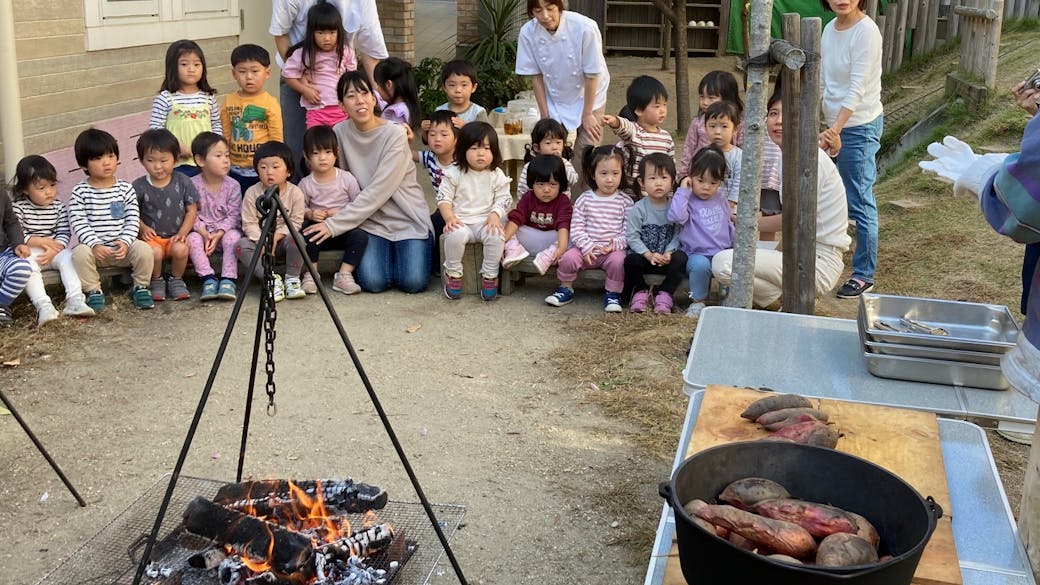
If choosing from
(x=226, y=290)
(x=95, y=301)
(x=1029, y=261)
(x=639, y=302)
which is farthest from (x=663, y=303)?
(x=95, y=301)

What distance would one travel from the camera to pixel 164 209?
605cm

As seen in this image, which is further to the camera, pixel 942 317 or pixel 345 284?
pixel 345 284

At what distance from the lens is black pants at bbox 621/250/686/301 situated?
585 cm

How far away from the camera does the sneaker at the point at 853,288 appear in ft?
20.5

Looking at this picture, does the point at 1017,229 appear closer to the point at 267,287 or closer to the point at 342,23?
the point at 267,287

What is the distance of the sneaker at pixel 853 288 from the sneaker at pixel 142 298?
3.93 meters

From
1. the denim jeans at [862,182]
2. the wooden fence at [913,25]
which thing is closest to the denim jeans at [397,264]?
the denim jeans at [862,182]

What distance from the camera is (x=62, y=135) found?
7.07 meters

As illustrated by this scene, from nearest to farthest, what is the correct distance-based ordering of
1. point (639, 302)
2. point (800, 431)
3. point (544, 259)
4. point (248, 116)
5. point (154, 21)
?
point (800, 431)
point (639, 302)
point (544, 259)
point (248, 116)
point (154, 21)

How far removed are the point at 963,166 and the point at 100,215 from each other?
15.4ft

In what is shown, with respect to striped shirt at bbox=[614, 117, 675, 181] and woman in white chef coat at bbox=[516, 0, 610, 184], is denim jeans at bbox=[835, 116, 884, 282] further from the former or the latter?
woman in white chef coat at bbox=[516, 0, 610, 184]

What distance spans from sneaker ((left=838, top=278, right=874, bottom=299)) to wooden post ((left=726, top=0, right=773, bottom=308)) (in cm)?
143

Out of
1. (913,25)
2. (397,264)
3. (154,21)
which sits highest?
(913,25)

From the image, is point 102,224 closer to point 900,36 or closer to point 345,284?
point 345,284
